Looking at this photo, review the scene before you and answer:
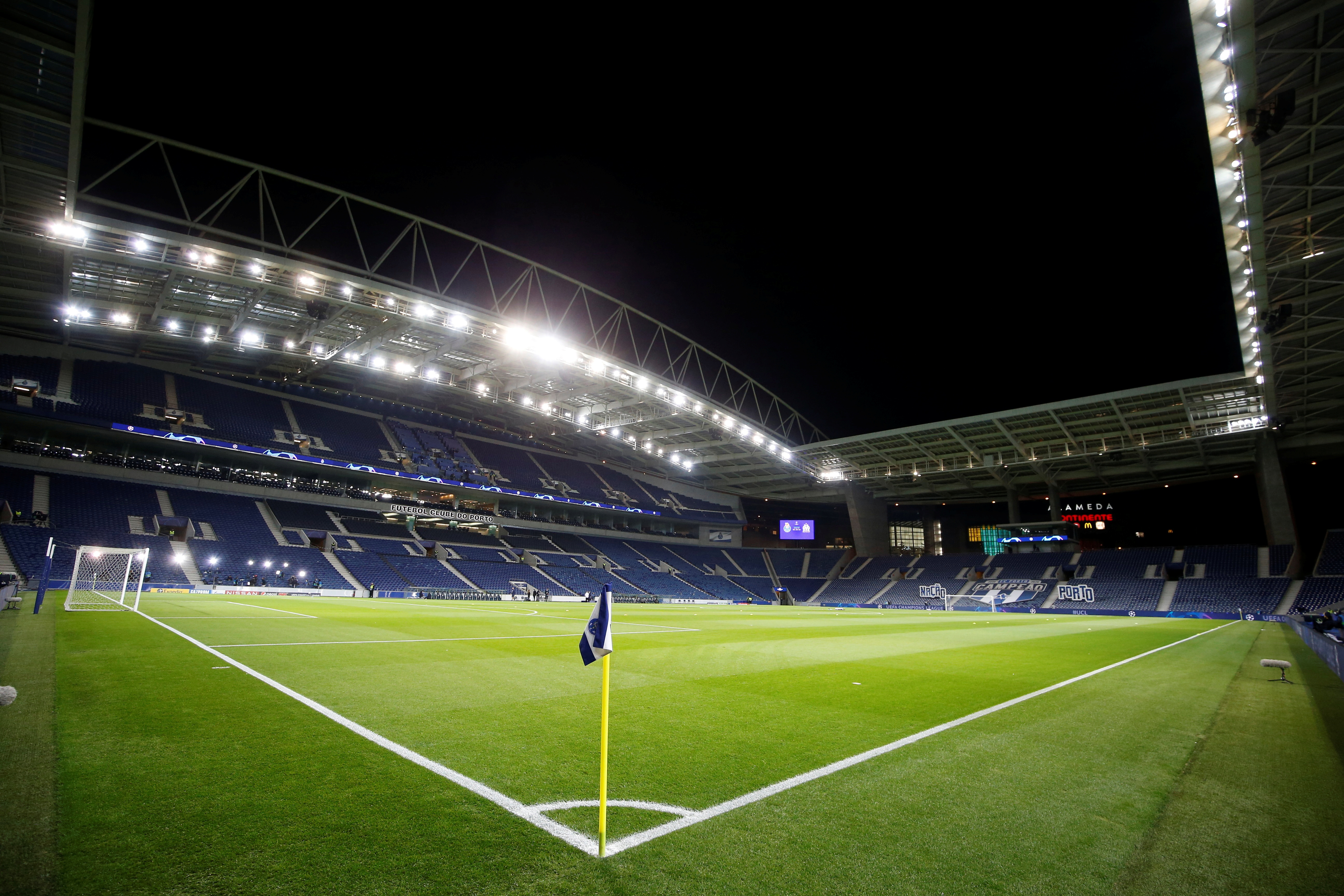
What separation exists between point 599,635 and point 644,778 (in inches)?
59.4

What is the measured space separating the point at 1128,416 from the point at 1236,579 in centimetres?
1599

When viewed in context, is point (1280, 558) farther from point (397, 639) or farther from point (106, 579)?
point (106, 579)

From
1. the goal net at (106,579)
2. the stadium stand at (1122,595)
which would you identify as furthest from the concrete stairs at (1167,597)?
the goal net at (106,579)

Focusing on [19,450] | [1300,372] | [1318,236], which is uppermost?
[1318,236]

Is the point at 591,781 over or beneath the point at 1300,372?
beneath

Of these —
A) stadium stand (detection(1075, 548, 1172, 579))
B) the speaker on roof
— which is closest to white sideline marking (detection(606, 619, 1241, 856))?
the speaker on roof

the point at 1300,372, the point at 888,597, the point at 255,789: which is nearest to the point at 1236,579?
the point at 1300,372

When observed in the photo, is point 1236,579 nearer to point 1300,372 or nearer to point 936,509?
point 1300,372

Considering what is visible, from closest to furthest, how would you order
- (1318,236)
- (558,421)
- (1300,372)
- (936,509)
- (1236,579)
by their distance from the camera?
(1318,236)
(1300,372)
(1236,579)
(558,421)
(936,509)

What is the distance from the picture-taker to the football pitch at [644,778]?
2.85m

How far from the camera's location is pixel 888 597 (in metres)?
56.6

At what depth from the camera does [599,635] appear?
3445 mm

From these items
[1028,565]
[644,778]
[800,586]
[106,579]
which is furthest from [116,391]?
[1028,565]

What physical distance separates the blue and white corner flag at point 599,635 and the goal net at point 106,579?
18.5m
